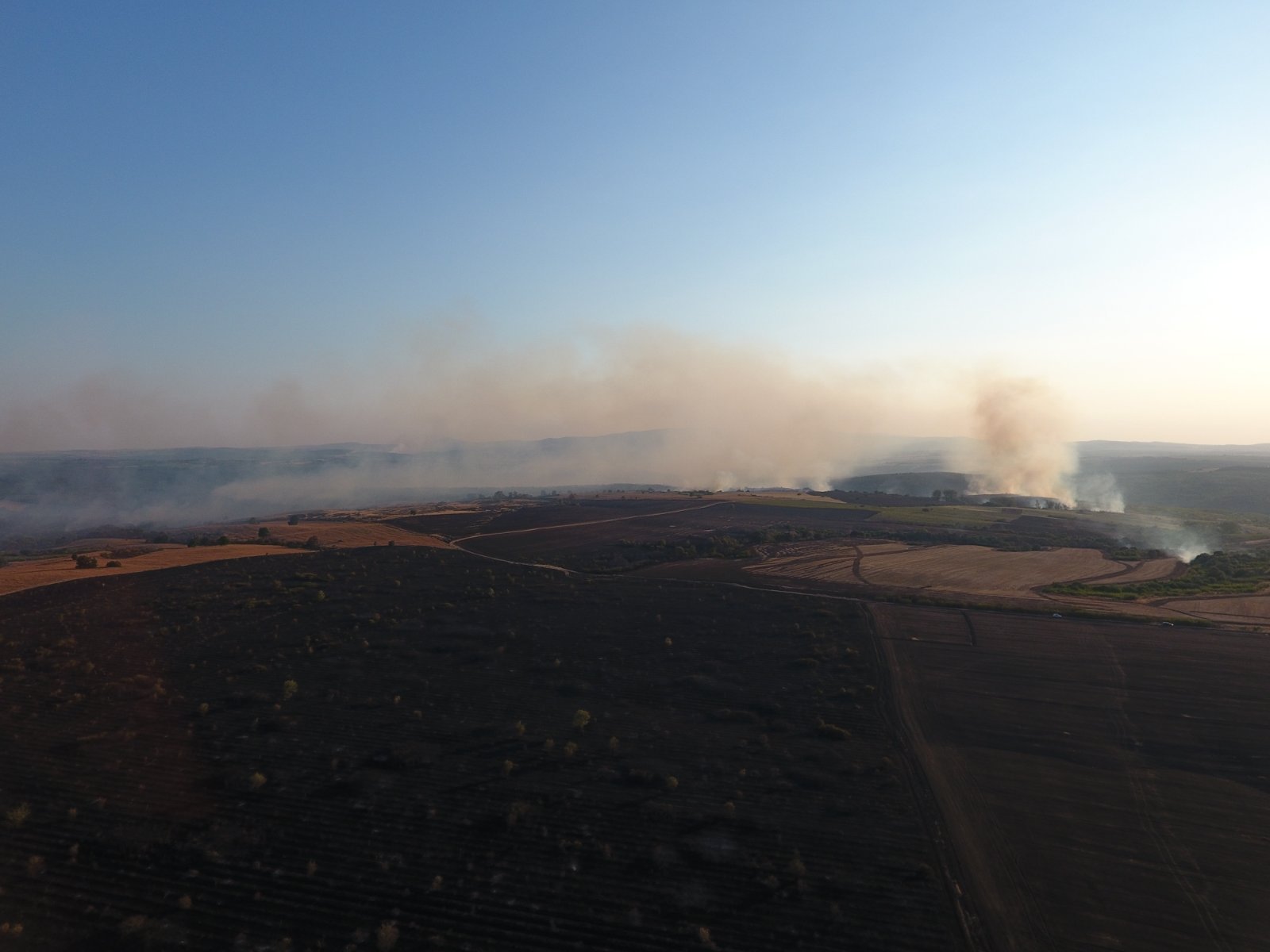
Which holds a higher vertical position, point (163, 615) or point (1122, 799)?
point (163, 615)

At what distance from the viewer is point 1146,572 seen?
183 ft

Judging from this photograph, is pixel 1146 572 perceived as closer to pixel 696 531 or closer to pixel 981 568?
pixel 981 568

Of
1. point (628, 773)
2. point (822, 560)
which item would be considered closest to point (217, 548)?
point (822, 560)

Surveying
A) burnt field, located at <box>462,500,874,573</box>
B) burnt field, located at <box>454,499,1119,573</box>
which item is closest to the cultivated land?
burnt field, located at <box>462,500,874,573</box>

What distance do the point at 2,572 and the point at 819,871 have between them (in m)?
60.3

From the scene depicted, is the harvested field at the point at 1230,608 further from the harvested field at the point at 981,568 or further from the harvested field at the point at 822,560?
the harvested field at the point at 822,560

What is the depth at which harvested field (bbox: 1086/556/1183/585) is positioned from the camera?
5197 centimetres

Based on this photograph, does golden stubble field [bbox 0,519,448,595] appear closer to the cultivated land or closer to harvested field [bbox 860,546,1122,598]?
the cultivated land

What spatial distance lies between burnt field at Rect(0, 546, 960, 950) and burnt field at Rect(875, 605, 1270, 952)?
6.31 ft

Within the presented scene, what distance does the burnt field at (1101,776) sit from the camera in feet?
48.6

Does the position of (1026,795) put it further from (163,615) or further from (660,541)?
(660,541)

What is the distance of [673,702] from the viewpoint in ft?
87.0

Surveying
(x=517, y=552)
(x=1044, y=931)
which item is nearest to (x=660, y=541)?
(x=517, y=552)

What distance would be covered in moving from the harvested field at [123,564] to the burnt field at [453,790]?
1076cm
